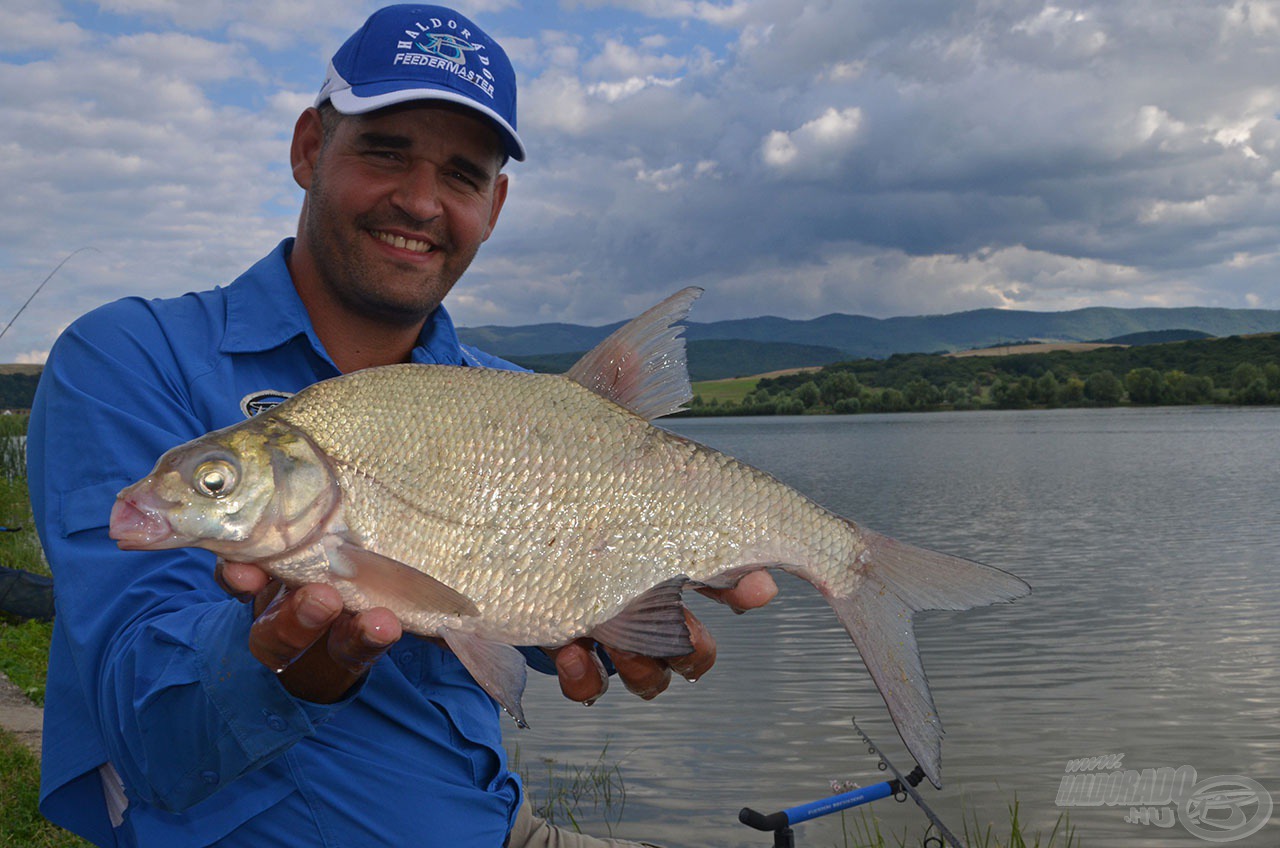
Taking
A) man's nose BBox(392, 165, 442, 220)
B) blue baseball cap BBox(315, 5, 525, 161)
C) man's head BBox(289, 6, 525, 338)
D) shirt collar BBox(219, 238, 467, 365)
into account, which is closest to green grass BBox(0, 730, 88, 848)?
shirt collar BBox(219, 238, 467, 365)

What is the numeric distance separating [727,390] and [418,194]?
9218cm

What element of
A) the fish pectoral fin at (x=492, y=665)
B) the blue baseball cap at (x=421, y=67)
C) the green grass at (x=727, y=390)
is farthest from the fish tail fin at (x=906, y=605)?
the green grass at (x=727, y=390)

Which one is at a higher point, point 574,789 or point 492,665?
point 492,665

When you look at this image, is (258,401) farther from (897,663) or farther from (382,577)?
(897,663)

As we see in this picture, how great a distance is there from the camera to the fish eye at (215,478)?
6.12 feet

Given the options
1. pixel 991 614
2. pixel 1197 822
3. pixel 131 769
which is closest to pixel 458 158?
pixel 131 769

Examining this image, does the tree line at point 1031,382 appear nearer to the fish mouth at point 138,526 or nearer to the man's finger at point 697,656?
the man's finger at point 697,656

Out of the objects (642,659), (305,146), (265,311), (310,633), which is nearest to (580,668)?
(642,659)

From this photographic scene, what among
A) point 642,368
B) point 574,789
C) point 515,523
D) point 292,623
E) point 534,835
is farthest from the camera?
point 574,789

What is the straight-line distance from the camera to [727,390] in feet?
311

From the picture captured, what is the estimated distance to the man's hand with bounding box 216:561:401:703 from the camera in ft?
5.96

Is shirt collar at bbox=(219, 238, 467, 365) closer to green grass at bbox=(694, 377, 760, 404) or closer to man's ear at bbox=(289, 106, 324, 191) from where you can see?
man's ear at bbox=(289, 106, 324, 191)

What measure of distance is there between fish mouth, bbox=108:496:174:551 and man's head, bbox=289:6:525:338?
131 cm

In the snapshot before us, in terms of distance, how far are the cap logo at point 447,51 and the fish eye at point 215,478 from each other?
1.51 m
